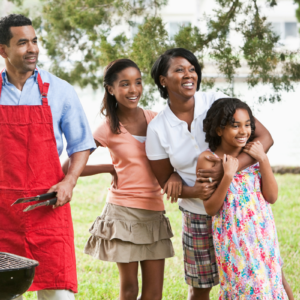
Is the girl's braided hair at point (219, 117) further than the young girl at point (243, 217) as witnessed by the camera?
Yes

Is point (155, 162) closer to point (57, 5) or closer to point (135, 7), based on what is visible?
point (135, 7)

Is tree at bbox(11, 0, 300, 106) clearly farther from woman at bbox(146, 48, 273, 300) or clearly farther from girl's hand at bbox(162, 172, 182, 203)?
girl's hand at bbox(162, 172, 182, 203)

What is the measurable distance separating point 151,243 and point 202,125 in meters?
0.72

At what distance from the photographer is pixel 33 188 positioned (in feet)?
7.20

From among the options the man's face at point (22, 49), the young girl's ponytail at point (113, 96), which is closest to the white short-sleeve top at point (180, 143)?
the young girl's ponytail at point (113, 96)

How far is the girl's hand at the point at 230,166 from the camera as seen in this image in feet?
7.24

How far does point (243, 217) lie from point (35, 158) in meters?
1.05

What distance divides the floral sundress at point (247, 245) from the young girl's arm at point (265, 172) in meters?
0.04

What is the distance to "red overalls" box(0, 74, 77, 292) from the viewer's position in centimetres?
218

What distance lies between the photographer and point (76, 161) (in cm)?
230

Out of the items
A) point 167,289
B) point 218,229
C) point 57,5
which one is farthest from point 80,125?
point 57,5

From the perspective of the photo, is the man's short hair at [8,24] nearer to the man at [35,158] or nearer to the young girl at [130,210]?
the man at [35,158]

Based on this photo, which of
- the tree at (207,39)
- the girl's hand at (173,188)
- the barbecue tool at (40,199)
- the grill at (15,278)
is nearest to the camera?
the grill at (15,278)

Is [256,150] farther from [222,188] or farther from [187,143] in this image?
[187,143]
